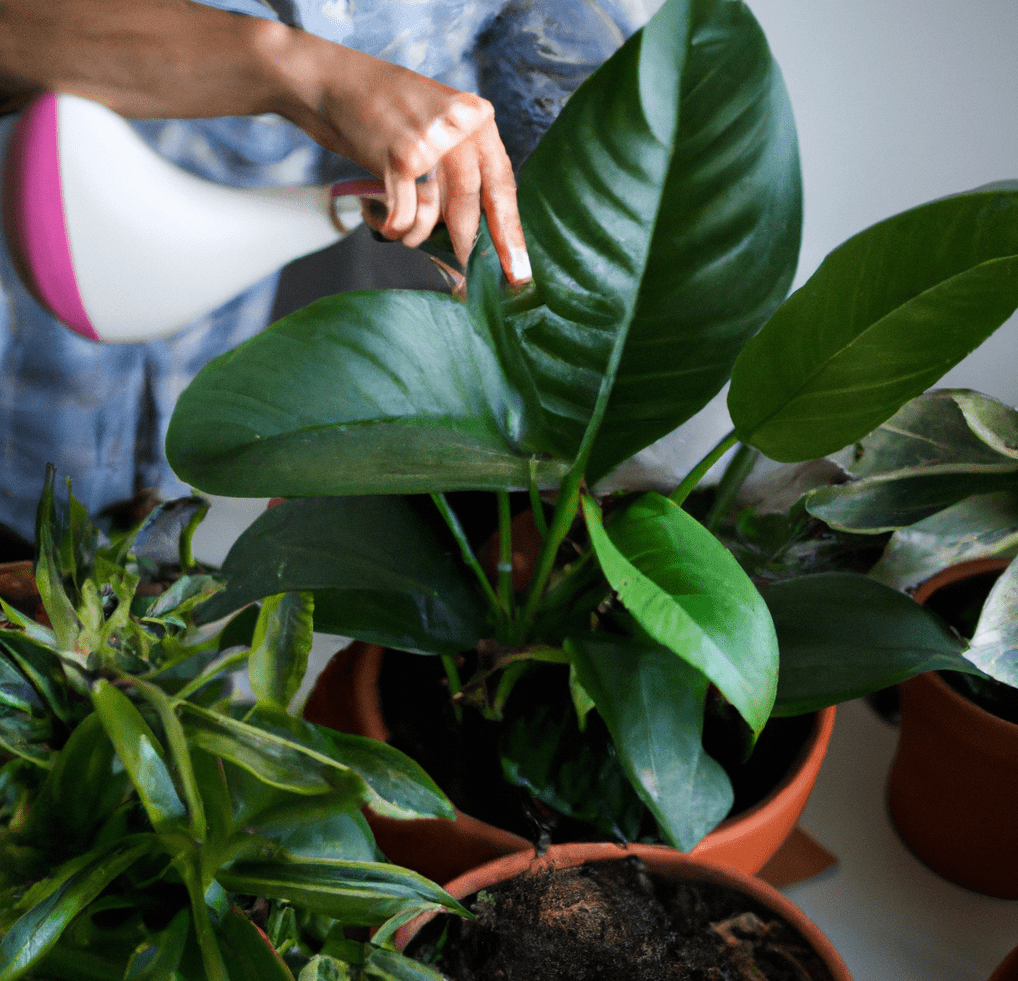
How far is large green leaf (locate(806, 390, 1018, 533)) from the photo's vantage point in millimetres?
583

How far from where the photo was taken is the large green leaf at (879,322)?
340mm

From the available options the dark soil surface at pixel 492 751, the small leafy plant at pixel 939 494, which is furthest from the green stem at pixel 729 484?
the dark soil surface at pixel 492 751

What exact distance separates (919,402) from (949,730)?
0.24 meters

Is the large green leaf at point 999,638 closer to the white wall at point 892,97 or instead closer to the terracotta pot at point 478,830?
the terracotta pot at point 478,830

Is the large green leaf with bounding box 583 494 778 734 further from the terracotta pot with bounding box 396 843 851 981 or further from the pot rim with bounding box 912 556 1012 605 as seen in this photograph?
the pot rim with bounding box 912 556 1012 605

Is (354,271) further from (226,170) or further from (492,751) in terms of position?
(492,751)

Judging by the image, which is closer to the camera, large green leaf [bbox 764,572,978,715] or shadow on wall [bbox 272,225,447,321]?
large green leaf [bbox 764,572,978,715]

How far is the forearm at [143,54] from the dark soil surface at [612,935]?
477mm

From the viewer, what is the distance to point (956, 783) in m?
0.59

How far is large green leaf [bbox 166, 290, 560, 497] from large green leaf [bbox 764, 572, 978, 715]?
6.5 inches

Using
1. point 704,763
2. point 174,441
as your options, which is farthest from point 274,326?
point 704,763

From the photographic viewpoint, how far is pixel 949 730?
57cm

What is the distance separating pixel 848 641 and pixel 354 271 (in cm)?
40

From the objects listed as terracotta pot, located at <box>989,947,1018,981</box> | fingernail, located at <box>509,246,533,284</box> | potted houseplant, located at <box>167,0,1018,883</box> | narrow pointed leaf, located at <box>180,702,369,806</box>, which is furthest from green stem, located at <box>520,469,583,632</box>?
terracotta pot, located at <box>989,947,1018,981</box>
